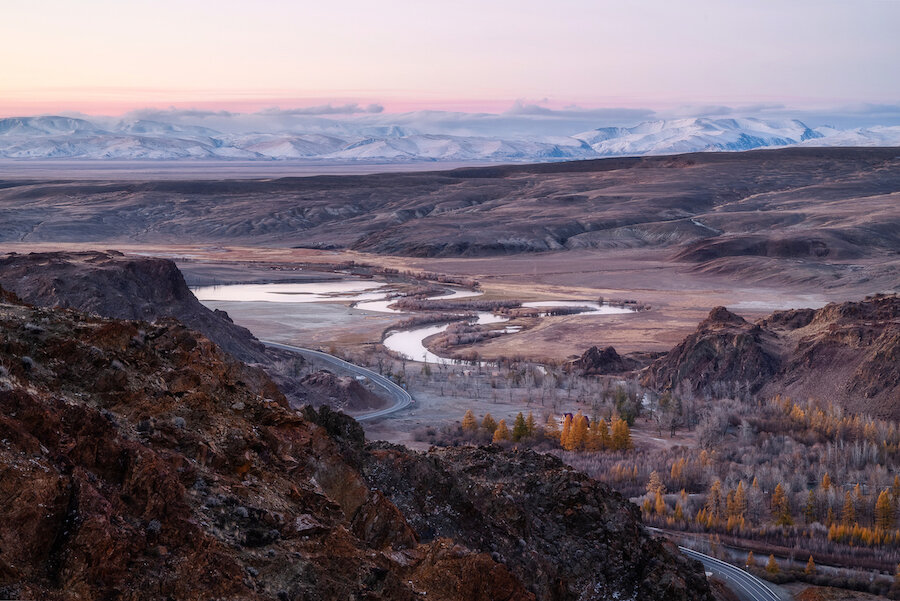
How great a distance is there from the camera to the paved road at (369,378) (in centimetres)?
4331

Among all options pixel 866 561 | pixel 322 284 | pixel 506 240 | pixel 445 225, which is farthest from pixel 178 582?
pixel 445 225

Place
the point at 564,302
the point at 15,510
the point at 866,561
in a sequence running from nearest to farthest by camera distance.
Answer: the point at 15,510 < the point at 866,561 < the point at 564,302

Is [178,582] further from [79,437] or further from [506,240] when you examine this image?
[506,240]

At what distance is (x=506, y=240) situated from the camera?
12975 centimetres

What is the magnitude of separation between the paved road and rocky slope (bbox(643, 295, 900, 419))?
562 inches

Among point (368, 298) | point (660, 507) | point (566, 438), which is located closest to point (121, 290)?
point (566, 438)

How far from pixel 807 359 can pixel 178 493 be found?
152 ft

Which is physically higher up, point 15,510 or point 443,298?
point 15,510

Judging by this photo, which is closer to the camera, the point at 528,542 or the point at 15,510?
the point at 15,510

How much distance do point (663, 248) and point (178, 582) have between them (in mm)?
122892

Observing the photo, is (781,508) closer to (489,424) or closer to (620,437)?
(620,437)

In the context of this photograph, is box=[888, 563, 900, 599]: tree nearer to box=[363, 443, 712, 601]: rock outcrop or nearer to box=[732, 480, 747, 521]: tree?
box=[732, 480, 747, 521]: tree

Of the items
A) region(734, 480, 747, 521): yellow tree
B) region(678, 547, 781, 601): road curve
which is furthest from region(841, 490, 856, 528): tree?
region(678, 547, 781, 601): road curve

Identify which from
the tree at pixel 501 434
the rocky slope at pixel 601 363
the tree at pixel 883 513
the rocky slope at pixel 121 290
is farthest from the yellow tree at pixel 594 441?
the rocky slope at pixel 121 290
